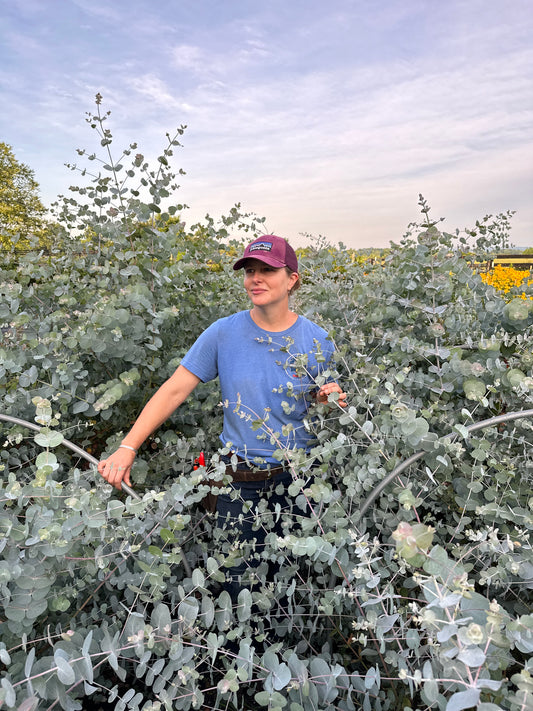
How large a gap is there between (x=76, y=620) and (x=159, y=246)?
2.01 meters

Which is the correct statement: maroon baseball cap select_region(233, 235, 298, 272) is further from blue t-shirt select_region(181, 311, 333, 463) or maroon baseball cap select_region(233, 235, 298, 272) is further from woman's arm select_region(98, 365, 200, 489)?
woman's arm select_region(98, 365, 200, 489)

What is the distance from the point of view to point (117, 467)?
1.92 m

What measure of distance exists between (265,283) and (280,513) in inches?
39.3

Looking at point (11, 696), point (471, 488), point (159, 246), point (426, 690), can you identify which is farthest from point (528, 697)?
point (159, 246)

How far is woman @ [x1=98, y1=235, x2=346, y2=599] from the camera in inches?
86.0

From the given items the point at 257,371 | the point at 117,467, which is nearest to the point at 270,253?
the point at 257,371

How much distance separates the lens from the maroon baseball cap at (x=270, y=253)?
2.18 metres

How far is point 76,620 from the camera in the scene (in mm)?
1734

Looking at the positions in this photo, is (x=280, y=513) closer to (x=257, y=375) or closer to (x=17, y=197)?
(x=257, y=375)

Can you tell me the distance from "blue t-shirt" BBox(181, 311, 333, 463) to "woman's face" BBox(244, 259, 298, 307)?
16 cm

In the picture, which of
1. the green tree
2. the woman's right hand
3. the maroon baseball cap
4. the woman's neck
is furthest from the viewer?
the green tree

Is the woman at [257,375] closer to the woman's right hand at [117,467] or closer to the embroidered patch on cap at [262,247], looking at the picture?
the embroidered patch on cap at [262,247]

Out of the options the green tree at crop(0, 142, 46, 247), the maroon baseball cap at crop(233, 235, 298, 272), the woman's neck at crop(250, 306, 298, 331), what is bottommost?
the woman's neck at crop(250, 306, 298, 331)

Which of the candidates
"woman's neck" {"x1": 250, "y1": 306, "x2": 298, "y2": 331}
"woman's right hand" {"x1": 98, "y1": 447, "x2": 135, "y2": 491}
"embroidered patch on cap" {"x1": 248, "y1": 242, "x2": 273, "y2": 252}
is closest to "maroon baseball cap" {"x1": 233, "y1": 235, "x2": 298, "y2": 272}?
"embroidered patch on cap" {"x1": 248, "y1": 242, "x2": 273, "y2": 252}
